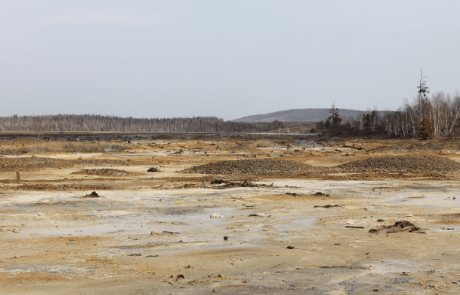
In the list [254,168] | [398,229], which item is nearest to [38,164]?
[254,168]

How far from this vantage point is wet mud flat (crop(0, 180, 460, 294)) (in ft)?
24.8

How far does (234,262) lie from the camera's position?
8.88 metres

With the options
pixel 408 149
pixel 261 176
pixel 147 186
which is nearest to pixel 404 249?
pixel 147 186

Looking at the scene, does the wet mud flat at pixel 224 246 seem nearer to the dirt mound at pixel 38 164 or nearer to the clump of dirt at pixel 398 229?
the clump of dirt at pixel 398 229

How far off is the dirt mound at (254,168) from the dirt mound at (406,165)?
323 cm

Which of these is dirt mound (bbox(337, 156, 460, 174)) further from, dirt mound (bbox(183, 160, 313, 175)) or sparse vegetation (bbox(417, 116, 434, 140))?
sparse vegetation (bbox(417, 116, 434, 140))

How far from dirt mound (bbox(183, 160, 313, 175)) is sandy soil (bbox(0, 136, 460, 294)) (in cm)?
671

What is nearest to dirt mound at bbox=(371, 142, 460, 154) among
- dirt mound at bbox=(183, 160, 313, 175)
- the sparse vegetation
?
the sparse vegetation

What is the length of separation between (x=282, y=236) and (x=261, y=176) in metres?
16.4

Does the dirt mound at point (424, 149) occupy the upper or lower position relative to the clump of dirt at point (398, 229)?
upper

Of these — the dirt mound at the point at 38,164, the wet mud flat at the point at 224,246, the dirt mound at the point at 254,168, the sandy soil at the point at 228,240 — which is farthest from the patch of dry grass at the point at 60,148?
the wet mud flat at the point at 224,246

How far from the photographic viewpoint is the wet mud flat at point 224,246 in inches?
298

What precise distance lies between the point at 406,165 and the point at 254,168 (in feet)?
30.8

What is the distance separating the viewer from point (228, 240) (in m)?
10.9
